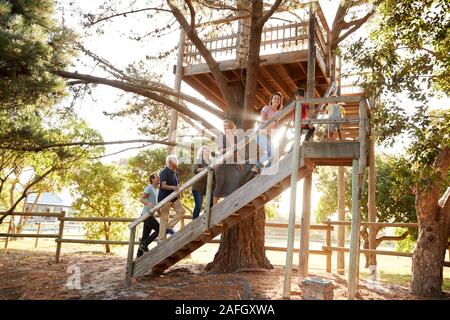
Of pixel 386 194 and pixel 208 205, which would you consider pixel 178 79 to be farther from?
pixel 386 194

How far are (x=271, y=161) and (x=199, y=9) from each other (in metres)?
4.52

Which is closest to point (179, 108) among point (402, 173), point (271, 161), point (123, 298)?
point (271, 161)

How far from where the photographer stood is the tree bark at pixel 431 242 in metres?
6.74

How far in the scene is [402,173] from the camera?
17.6ft

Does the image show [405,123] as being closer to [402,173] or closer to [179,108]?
[402,173]

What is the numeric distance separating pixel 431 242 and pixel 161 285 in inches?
200

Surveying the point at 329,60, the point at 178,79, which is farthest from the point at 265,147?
the point at 329,60

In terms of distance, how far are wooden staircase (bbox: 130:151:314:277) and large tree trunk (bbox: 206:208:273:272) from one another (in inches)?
46.9

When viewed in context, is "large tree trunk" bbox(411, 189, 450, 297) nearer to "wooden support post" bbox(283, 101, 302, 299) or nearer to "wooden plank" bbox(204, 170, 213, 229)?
"wooden support post" bbox(283, 101, 302, 299)

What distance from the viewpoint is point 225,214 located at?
19.0 ft

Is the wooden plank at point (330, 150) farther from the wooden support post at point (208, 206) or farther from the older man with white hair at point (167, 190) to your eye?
the older man with white hair at point (167, 190)

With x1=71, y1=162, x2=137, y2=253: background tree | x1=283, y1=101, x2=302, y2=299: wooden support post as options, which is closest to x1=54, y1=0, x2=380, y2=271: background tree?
x1=283, y1=101, x2=302, y2=299: wooden support post

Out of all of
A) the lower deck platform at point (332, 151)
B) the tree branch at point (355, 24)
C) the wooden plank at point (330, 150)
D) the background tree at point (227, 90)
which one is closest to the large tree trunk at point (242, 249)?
the background tree at point (227, 90)

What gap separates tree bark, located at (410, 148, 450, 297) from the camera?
22.1ft
